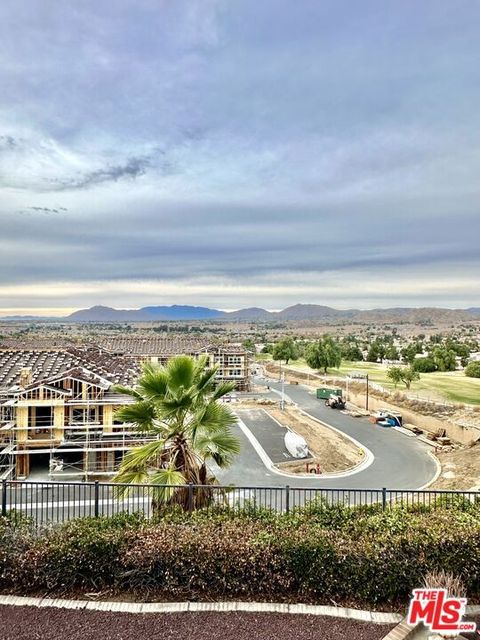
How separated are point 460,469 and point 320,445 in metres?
9.51

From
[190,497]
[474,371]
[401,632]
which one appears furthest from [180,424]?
[474,371]

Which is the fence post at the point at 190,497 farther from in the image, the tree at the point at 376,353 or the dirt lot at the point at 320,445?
the tree at the point at 376,353

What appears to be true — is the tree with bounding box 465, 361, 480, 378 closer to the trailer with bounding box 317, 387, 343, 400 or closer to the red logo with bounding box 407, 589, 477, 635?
the trailer with bounding box 317, 387, 343, 400

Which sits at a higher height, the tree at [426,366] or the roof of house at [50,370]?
the roof of house at [50,370]

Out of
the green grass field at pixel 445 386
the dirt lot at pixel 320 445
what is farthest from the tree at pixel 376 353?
the dirt lot at pixel 320 445

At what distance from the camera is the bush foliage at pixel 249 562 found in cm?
745

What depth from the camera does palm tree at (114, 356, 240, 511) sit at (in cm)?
1016

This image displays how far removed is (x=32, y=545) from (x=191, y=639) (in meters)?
3.39

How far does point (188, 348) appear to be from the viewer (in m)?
62.3

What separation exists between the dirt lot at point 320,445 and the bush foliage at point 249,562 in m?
19.3

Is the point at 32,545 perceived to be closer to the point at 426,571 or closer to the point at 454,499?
the point at 426,571

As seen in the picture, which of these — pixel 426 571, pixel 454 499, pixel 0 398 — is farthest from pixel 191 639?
pixel 0 398

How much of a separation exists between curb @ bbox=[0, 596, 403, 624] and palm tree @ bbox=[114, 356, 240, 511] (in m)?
2.73

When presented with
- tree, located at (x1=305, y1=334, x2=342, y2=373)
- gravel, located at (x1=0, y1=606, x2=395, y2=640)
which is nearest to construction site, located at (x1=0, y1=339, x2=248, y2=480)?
gravel, located at (x1=0, y1=606, x2=395, y2=640)
